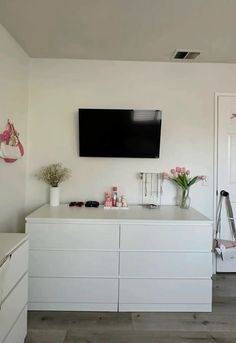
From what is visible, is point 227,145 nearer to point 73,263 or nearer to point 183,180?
point 183,180

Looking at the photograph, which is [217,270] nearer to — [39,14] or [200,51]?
[200,51]

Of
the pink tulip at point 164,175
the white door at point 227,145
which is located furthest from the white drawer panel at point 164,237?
the white door at point 227,145

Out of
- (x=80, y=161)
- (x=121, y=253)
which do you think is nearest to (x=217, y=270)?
(x=121, y=253)

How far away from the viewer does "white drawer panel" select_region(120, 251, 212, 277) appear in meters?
2.30

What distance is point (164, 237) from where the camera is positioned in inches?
90.8

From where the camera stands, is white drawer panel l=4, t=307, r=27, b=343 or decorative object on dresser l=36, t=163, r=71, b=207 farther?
decorative object on dresser l=36, t=163, r=71, b=207

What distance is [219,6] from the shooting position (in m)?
1.97

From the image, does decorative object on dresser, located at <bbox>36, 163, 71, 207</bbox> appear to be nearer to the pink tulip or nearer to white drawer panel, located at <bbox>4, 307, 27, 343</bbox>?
the pink tulip

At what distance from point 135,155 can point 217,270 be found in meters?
1.67

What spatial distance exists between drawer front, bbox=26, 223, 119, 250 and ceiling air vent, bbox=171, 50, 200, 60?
1.92 meters

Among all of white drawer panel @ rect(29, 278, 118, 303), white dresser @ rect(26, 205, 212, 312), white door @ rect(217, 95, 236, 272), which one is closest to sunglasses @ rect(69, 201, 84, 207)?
white dresser @ rect(26, 205, 212, 312)

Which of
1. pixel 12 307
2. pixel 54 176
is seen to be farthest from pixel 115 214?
pixel 12 307

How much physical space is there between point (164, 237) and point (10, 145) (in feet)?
5.42

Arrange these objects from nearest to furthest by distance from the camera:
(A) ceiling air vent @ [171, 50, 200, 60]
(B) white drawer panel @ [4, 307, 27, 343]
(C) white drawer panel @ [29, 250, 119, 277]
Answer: (B) white drawer panel @ [4, 307, 27, 343]
(C) white drawer panel @ [29, 250, 119, 277]
(A) ceiling air vent @ [171, 50, 200, 60]
